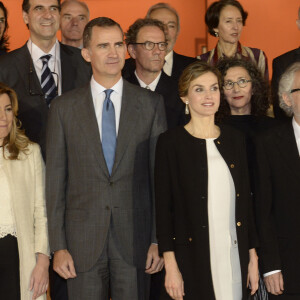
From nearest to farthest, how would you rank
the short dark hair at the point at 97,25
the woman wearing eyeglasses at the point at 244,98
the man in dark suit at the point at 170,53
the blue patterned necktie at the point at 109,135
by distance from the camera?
1. the blue patterned necktie at the point at 109,135
2. the short dark hair at the point at 97,25
3. the woman wearing eyeglasses at the point at 244,98
4. the man in dark suit at the point at 170,53

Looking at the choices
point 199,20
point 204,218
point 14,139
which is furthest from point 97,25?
point 199,20

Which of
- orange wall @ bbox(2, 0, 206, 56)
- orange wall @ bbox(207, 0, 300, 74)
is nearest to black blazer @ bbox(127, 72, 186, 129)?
orange wall @ bbox(207, 0, 300, 74)

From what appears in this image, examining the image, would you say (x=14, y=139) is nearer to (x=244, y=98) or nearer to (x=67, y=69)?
(x=67, y=69)

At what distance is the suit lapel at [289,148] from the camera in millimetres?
2885

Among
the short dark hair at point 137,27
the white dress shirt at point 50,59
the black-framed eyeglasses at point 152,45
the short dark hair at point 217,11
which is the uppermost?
the short dark hair at point 217,11

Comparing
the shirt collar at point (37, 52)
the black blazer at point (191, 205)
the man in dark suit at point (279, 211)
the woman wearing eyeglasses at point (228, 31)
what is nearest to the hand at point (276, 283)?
the man in dark suit at point (279, 211)

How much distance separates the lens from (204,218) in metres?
2.80

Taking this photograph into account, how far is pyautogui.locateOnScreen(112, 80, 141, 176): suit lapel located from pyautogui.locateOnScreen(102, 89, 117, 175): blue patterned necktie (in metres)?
0.03

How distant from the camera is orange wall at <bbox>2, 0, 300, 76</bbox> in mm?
5941

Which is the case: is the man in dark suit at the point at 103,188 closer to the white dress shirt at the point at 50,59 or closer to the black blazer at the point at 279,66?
the white dress shirt at the point at 50,59

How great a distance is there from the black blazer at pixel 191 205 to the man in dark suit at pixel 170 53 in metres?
1.17

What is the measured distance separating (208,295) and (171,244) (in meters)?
0.28

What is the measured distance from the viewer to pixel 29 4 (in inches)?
147

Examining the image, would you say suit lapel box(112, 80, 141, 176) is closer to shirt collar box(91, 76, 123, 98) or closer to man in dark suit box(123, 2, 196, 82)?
shirt collar box(91, 76, 123, 98)
